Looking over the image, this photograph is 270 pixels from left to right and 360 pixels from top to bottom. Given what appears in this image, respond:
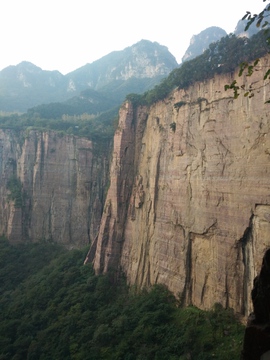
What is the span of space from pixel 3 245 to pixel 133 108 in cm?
1619

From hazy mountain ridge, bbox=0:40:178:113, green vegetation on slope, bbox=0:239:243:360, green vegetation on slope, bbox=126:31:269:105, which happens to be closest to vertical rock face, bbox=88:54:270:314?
green vegetation on slope, bbox=126:31:269:105

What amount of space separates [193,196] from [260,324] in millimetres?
11447

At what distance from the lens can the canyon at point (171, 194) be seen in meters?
12.3

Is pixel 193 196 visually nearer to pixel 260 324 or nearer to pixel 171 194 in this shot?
pixel 171 194

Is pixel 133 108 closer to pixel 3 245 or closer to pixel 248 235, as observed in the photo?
pixel 248 235

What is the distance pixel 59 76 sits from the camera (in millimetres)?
78000

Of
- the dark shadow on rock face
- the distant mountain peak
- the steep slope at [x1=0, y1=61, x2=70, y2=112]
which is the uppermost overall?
the distant mountain peak

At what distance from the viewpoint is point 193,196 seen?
50.5 feet

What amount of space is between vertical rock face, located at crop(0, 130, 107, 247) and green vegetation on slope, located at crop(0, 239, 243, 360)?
14.3ft

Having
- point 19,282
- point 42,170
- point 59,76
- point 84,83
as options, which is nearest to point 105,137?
point 42,170

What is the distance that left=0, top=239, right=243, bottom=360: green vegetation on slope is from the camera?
1245 centimetres

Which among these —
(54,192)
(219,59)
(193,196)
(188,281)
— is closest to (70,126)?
(54,192)

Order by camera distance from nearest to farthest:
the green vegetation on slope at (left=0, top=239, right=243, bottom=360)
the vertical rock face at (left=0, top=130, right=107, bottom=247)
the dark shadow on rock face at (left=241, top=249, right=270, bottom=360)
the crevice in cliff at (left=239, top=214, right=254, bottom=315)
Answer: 1. the dark shadow on rock face at (left=241, top=249, right=270, bottom=360)
2. the crevice in cliff at (left=239, top=214, right=254, bottom=315)
3. the green vegetation on slope at (left=0, top=239, right=243, bottom=360)
4. the vertical rock face at (left=0, top=130, right=107, bottom=247)

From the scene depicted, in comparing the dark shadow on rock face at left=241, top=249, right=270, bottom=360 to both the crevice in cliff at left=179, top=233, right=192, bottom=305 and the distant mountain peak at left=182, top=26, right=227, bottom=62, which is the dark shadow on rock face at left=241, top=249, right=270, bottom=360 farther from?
the distant mountain peak at left=182, top=26, right=227, bottom=62
